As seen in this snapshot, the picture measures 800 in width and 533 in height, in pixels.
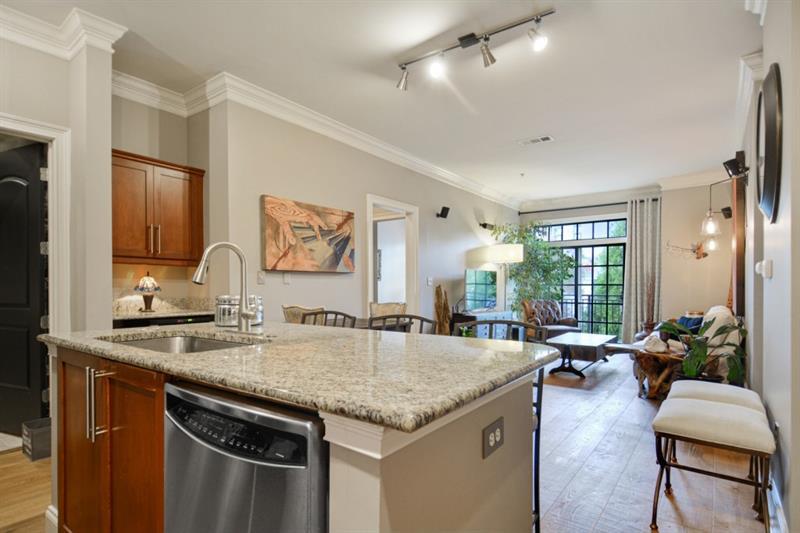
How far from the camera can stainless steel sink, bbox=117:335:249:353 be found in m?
1.86

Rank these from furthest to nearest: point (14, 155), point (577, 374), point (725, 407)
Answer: point (577, 374) < point (14, 155) < point (725, 407)

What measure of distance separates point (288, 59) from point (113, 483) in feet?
9.35

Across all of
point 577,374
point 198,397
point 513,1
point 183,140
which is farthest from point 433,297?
point 198,397

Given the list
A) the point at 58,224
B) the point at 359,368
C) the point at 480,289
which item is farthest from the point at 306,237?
the point at 480,289

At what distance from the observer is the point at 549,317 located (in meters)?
7.08

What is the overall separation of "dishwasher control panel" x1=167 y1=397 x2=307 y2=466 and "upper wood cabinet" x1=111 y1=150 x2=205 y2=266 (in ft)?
8.46

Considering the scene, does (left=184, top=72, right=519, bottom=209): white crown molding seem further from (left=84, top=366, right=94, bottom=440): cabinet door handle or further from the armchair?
the armchair

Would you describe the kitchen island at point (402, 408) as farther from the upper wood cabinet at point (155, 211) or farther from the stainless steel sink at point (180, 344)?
the upper wood cabinet at point (155, 211)

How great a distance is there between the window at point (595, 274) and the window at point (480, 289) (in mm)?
1639

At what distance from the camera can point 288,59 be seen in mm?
3102

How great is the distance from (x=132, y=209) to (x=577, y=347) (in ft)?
15.2

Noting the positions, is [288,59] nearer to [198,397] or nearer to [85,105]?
[85,105]

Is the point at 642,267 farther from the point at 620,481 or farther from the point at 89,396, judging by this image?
the point at 89,396

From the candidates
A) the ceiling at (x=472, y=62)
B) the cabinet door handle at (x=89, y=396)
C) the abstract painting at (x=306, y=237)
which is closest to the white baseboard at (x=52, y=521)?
the cabinet door handle at (x=89, y=396)
